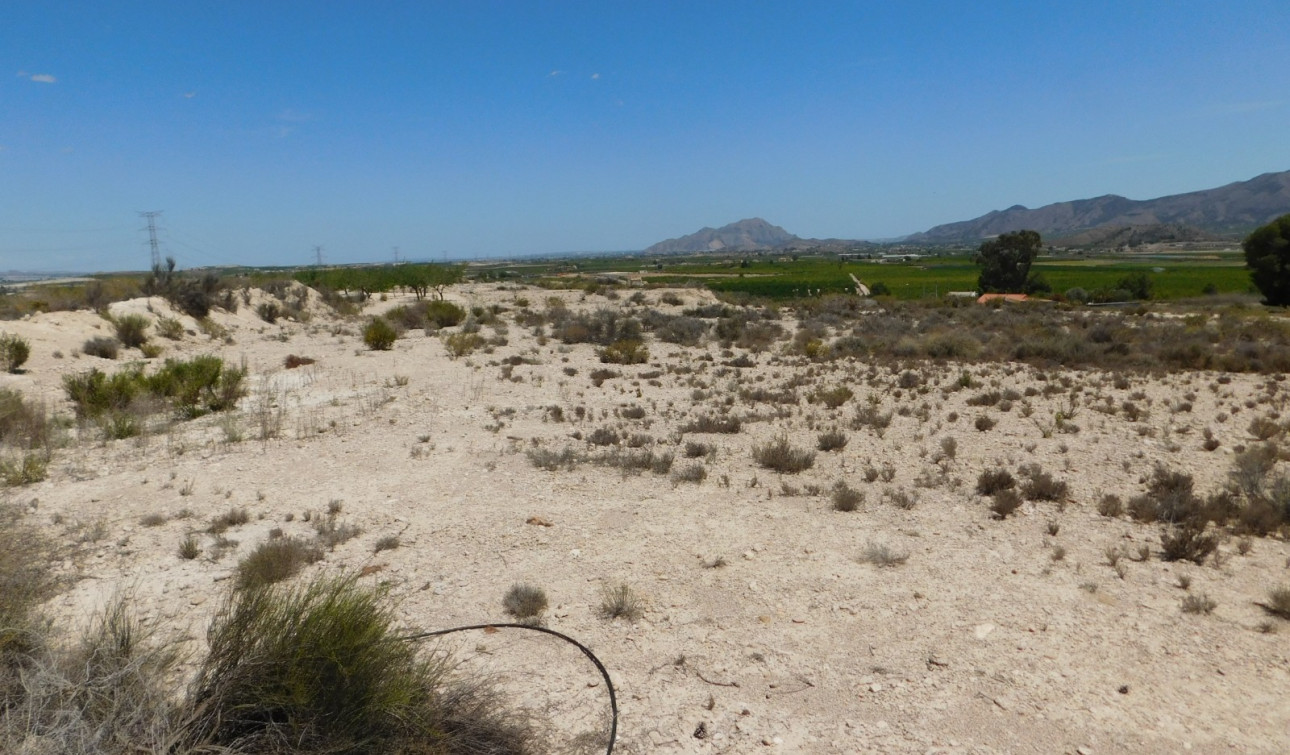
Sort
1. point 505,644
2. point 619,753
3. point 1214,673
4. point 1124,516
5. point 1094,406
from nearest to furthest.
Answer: point 619,753
point 1214,673
point 505,644
point 1124,516
point 1094,406

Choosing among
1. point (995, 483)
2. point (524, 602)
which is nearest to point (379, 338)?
point (524, 602)

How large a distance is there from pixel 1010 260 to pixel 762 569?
6075cm

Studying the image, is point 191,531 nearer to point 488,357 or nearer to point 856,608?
point 856,608

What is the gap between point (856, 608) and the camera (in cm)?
604

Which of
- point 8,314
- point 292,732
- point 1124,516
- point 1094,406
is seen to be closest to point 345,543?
point 292,732

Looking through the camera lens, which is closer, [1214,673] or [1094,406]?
[1214,673]

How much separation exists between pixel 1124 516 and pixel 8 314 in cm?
3215

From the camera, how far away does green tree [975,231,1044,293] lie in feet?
193

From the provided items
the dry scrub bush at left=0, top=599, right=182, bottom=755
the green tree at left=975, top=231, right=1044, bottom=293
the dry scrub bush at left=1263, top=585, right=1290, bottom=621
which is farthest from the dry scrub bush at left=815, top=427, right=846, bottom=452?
the green tree at left=975, top=231, right=1044, bottom=293

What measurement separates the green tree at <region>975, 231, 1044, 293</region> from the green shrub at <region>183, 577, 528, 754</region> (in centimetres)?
6385

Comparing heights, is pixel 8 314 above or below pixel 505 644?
above

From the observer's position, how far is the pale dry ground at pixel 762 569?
4652 millimetres

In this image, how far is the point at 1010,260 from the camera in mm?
59156

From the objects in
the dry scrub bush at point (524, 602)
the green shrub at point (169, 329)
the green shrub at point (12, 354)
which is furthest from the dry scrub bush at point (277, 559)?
the green shrub at point (169, 329)
